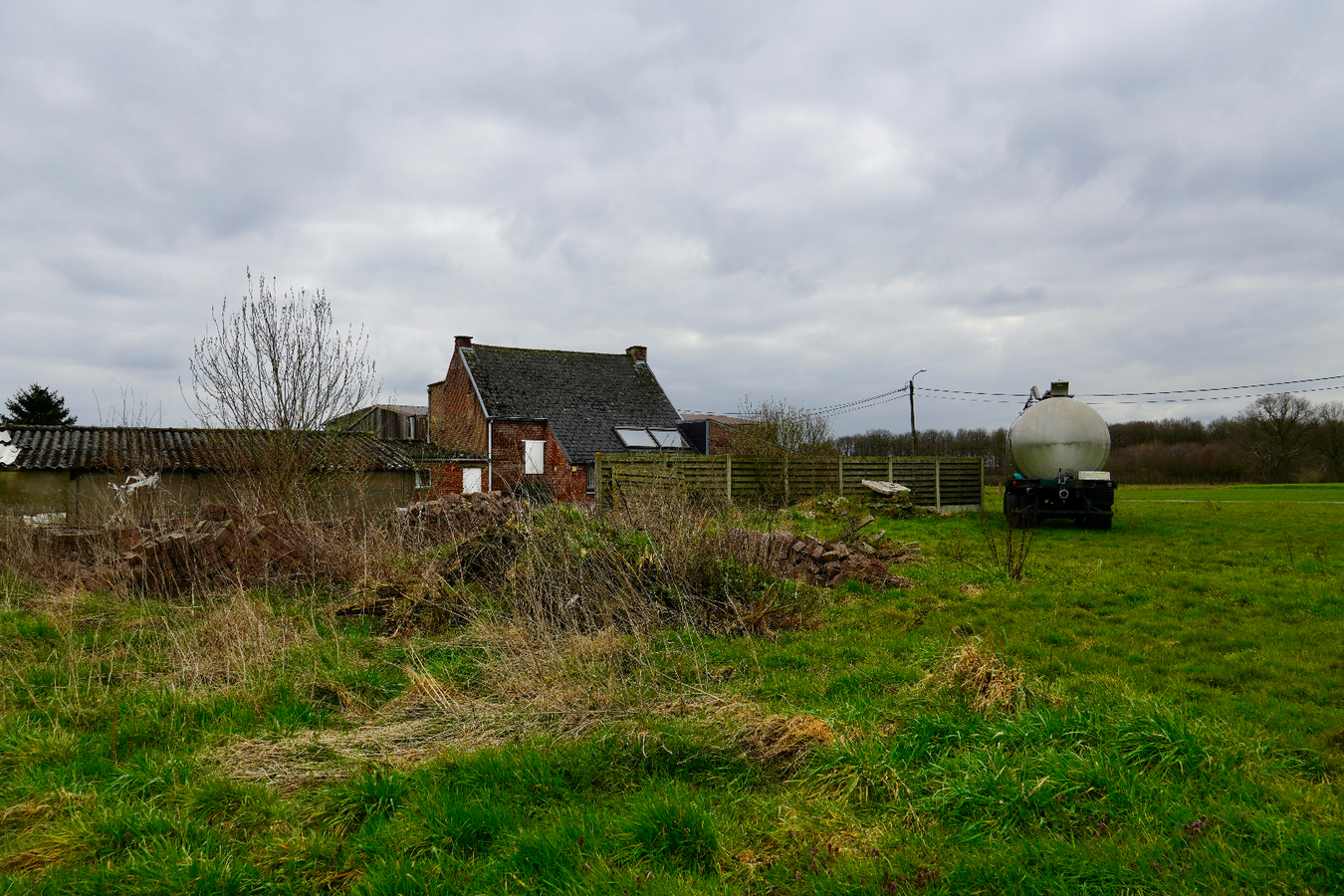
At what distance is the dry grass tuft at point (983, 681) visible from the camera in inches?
169

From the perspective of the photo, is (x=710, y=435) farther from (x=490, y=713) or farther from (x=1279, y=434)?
(x=1279, y=434)

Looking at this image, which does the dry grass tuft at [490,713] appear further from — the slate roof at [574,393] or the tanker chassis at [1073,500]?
the slate roof at [574,393]

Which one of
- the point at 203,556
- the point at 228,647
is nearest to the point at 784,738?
the point at 228,647

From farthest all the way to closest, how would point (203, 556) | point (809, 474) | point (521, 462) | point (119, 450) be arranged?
1. point (521, 462)
2. point (809, 474)
3. point (119, 450)
4. point (203, 556)

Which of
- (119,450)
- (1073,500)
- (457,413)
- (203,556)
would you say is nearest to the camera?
(203,556)

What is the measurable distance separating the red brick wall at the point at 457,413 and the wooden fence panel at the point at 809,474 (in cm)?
1184

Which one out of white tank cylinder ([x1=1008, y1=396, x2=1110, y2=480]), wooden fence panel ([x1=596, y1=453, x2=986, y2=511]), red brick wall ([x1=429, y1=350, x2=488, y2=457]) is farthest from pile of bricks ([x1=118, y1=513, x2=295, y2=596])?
red brick wall ([x1=429, y1=350, x2=488, y2=457])

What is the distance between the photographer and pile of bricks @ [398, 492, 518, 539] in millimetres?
11141

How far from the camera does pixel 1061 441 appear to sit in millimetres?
16766

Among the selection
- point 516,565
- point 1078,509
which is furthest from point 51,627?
point 1078,509

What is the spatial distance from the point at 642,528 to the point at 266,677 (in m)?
3.58

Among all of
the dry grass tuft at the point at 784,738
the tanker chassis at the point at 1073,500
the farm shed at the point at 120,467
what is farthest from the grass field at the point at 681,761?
the farm shed at the point at 120,467

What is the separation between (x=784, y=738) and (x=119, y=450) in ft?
76.7

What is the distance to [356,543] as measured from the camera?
874cm
